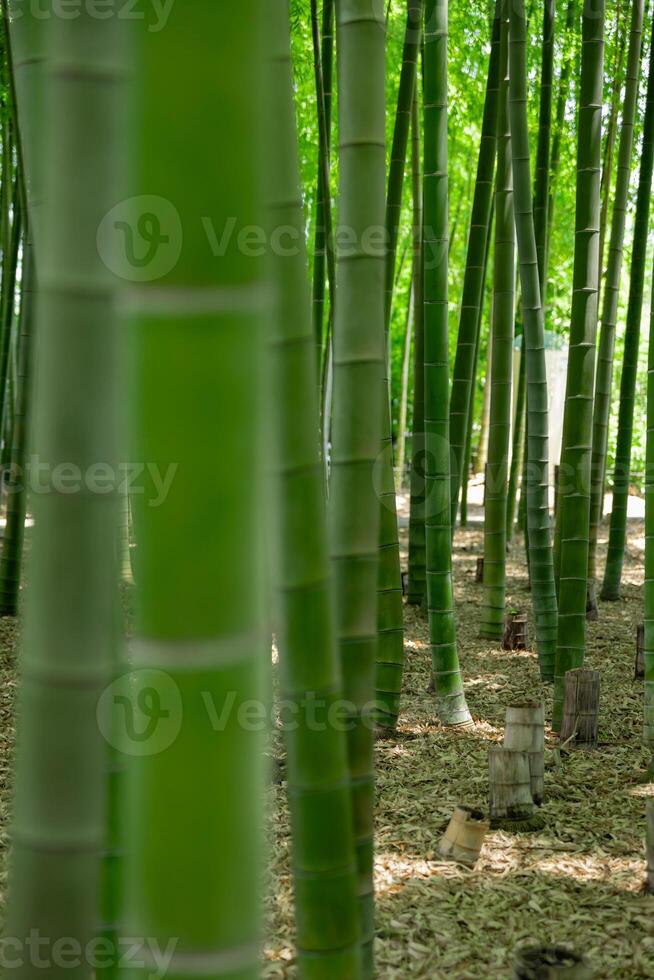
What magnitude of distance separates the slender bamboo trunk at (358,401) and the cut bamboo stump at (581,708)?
5.85 ft

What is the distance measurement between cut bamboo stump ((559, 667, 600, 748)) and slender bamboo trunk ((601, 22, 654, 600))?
234cm

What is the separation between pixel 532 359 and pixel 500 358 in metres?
0.67

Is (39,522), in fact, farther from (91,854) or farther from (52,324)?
(91,854)

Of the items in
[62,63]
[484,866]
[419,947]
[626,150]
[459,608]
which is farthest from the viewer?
[459,608]

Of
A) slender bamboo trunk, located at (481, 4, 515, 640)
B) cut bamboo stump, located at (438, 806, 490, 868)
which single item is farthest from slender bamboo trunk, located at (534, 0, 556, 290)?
cut bamboo stump, located at (438, 806, 490, 868)

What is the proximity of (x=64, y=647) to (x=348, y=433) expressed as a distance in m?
0.60

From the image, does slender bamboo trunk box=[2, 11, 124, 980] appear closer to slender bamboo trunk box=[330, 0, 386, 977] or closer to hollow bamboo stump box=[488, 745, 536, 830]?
slender bamboo trunk box=[330, 0, 386, 977]

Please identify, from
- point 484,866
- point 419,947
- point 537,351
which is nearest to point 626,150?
point 537,351

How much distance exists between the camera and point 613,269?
5.18 m

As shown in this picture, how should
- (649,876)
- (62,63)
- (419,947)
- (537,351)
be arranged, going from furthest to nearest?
(537,351), (649,876), (419,947), (62,63)

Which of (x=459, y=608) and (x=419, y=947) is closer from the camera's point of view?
(x=419, y=947)

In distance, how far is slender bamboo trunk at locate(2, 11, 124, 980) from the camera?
813 mm

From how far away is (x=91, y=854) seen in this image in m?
0.88

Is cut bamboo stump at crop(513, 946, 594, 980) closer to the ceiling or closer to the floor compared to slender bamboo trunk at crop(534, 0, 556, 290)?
closer to the floor
